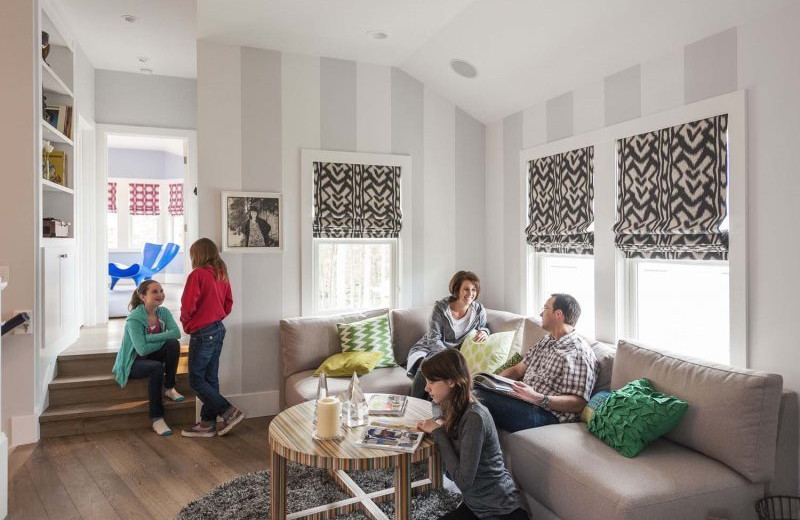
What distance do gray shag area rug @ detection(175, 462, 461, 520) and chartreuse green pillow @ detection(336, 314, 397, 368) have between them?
107cm

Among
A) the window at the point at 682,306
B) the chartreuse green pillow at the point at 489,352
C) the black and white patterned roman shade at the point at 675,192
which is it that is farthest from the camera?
the chartreuse green pillow at the point at 489,352

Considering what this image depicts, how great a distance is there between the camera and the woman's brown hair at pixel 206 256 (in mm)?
3842

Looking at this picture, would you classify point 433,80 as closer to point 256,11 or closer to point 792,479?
point 256,11

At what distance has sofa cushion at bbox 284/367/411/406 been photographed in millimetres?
3695

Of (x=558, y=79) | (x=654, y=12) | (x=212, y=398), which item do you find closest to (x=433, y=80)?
(x=558, y=79)

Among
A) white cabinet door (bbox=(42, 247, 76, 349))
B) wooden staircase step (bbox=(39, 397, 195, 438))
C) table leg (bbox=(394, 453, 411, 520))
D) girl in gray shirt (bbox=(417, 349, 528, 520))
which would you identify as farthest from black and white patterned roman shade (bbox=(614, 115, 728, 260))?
white cabinet door (bbox=(42, 247, 76, 349))

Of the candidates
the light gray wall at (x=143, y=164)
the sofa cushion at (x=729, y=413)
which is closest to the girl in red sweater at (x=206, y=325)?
the sofa cushion at (x=729, y=413)

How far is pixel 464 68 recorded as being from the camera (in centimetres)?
429

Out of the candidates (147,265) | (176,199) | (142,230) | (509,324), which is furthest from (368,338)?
(142,230)

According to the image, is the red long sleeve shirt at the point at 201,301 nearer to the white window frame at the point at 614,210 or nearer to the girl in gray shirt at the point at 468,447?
the girl in gray shirt at the point at 468,447

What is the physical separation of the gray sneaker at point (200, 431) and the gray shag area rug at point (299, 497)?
829 mm

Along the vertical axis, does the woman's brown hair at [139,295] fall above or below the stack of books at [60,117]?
below

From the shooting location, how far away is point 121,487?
308 cm

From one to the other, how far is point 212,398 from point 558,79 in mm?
3245
